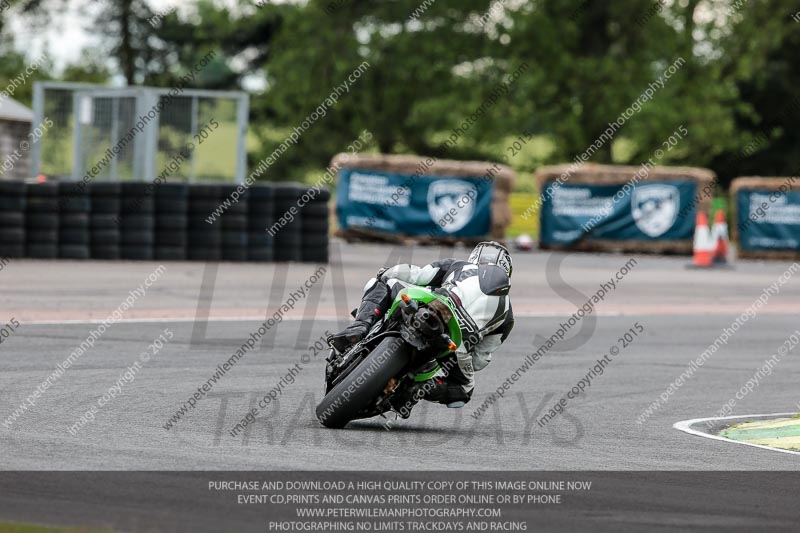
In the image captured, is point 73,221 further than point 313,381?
Yes

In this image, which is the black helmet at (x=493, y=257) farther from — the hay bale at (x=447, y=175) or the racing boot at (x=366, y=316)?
the hay bale at (x=447, y=175)

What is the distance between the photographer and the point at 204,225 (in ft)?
66.1

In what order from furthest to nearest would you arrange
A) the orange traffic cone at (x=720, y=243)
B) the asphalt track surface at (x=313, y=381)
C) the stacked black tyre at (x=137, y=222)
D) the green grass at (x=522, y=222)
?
the green grass at (x=522, y=222) → the orange traffic cone at (x=720, y=243) → the stacked black tyre at (x=137, y=222) → the asphalt track surface at (x=313, y=381)

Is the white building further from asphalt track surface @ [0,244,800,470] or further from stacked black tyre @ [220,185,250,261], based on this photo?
asphalt track surface @ [0,244,800,470]

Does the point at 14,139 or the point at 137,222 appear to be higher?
the point at 14,139

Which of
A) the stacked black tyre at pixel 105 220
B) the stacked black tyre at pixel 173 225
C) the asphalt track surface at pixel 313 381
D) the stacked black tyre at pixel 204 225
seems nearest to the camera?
the asphalt track surface at pixel 313 381

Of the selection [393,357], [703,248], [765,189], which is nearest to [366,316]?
Answer: [393,357]

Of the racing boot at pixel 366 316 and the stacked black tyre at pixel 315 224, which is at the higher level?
the racing boot at pixel 366 316

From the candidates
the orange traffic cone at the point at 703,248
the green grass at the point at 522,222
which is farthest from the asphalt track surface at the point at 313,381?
the green grass at the point at 522,222

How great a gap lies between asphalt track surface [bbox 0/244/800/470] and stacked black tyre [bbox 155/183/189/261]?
0.37m

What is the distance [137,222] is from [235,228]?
141 centimetres

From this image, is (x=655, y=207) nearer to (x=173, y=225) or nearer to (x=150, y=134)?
(x=150, y=134)

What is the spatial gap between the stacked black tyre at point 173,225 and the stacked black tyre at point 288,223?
132 centimetres

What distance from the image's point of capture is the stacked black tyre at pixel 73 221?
19312 millimetres
